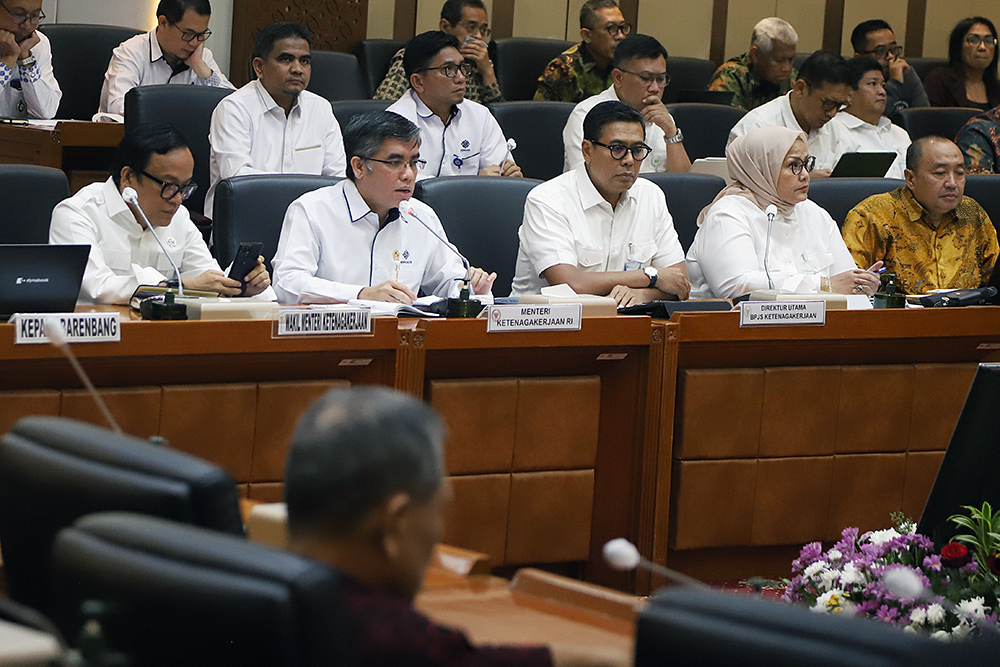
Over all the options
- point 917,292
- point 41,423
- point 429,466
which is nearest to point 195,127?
point 917,292

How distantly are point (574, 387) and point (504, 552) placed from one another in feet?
1.39

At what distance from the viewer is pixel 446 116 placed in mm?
5020

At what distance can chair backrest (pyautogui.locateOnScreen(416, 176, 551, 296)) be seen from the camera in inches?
153

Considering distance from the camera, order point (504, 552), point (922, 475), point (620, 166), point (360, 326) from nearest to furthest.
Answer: point (360, 326) < point (504, 552) < point (922, 475) < point (620, 166)

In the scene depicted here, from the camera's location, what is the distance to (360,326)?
9.46 feet

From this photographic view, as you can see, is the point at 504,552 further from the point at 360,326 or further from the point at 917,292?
the point at 917,292

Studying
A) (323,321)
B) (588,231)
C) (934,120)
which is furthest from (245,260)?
(934,120)

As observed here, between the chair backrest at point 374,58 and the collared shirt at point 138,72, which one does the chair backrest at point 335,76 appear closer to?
the chair backrest at point 374,58

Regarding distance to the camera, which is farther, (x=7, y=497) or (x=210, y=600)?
(x=7, y=497)

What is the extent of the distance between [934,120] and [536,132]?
2059 mm

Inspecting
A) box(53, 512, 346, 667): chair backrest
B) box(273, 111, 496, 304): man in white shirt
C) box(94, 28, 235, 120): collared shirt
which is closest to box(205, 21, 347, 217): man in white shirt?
box(94, 28, 235, 120): collared shirt

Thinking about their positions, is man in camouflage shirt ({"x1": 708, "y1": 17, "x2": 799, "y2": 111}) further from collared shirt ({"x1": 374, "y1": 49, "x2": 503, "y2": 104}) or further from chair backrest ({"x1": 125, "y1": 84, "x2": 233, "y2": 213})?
chair backrest ({"x1": 125, "y1": 84, "x2": 233, "y2": 213})

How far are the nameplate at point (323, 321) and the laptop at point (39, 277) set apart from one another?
0.42m

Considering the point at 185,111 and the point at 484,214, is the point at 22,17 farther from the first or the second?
the point at 484,214
